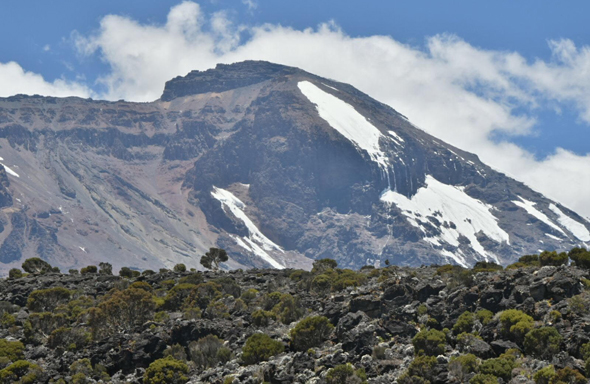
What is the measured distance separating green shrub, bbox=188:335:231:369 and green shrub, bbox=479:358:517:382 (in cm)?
2251

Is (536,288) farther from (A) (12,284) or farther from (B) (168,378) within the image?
(A) (12,284)

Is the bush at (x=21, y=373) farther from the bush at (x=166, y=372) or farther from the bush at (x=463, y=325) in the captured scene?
the bush at (x=463, y=325)

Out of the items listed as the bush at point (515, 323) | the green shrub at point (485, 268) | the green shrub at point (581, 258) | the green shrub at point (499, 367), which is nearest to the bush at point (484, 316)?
the bush at point (515, 323)

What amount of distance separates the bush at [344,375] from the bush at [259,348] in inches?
336

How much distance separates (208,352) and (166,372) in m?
4.35

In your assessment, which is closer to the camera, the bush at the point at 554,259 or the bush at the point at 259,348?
the bush at the point at 259,348

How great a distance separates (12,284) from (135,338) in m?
33.1

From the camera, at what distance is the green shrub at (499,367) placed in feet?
183

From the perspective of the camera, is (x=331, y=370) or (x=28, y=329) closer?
(x=331, y=370)

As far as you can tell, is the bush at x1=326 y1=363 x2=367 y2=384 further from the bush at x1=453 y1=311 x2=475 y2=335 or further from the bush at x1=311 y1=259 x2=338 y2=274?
the bush at x1=311 y1=259 x2=338 y2=274

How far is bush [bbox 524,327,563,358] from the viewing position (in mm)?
57281

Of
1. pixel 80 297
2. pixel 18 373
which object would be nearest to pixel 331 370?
pixel 18 373

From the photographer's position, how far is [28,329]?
260 feet

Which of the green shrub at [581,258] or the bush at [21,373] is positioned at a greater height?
the green shrub at [581,258]
